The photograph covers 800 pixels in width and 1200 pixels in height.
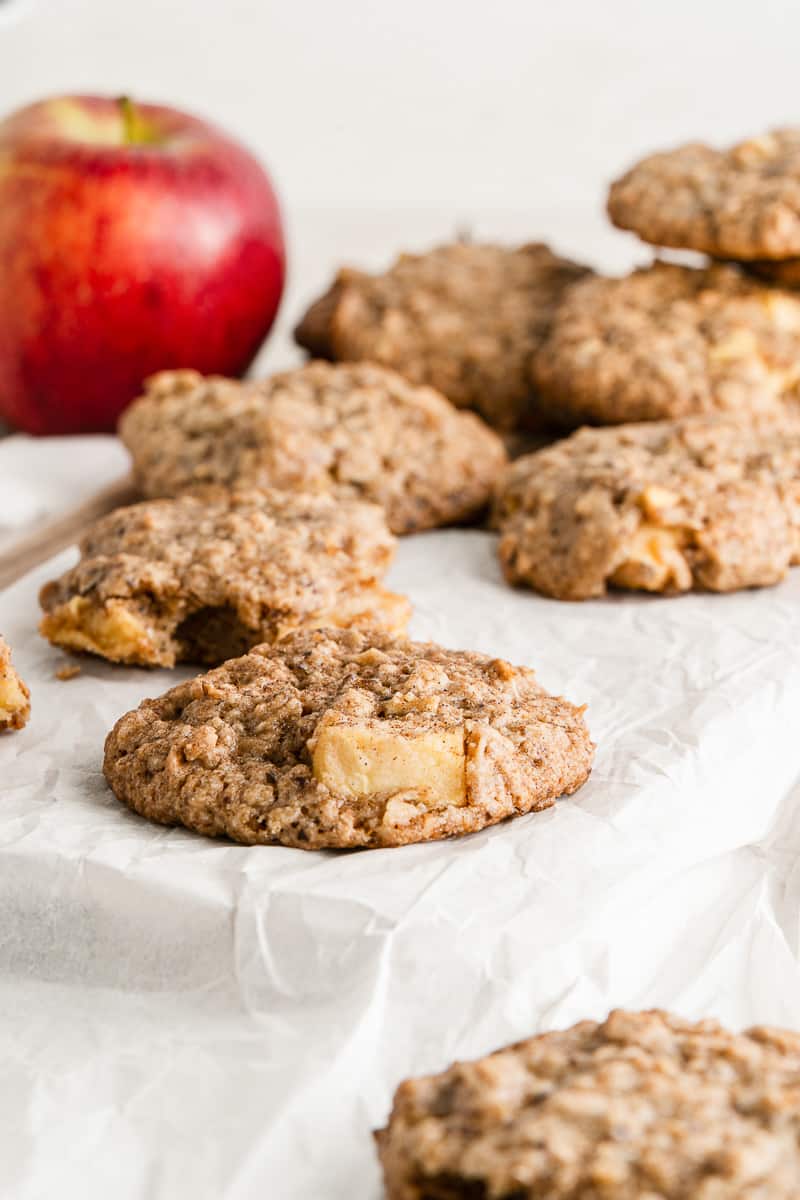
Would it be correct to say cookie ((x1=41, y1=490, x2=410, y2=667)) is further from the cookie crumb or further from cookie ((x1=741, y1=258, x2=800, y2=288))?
cookie ((x1=741, y1=258, x2=800, y2=288))

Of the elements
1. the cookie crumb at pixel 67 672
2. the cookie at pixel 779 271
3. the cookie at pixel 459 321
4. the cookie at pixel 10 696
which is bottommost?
the cookie crumb at pixel 67 672

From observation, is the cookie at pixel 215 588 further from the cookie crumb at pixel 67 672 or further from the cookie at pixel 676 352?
the cookie at pixel 676 352

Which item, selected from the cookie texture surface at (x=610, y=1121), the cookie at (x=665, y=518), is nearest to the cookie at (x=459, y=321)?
the cookie at (x=665, y=518)

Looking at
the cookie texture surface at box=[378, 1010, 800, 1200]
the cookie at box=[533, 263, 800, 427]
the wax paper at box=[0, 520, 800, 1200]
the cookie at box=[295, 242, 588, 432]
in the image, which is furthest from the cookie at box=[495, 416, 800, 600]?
the cookie texture surface at box=[378, 1010, 800, 1200]

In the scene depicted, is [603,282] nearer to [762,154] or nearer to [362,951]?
[762,154]

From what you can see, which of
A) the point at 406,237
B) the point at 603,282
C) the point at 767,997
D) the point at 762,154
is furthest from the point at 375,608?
the point at 406,237

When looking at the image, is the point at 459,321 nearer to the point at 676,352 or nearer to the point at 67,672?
the point at 676,352

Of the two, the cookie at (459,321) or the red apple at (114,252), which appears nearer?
the cookie at (459,321)
